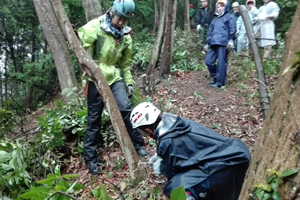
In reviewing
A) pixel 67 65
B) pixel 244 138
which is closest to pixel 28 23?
pixel 67 65

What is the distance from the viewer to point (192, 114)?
18.4 feet

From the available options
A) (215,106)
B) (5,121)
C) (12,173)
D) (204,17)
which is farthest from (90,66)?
(204,17)

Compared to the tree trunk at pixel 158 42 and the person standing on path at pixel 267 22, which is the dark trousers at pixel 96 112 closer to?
the tree trunk at pixel 158 42

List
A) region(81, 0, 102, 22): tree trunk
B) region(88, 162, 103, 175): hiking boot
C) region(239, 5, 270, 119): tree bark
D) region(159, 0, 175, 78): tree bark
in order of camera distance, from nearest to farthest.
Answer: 1. region(239, 5, 270, 119): tree bark
2. region(88, 162, 103, 175): hiking boot
3. region(81, 0, 102, 22): tree trunk
4. region(159, 0, 175, 78): tree bark

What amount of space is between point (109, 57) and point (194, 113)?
2.62 meters

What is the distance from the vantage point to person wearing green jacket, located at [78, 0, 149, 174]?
11.7ft

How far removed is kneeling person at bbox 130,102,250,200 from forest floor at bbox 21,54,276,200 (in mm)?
Answer: 641

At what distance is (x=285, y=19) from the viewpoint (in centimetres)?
1238

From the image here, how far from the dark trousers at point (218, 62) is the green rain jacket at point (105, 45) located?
3223mm

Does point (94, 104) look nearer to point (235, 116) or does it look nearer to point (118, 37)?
point (118, 37)

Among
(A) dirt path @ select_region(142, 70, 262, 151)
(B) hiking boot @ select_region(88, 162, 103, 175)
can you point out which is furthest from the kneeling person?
(A) dirt path @ select_region(142, 70, 262, 151)

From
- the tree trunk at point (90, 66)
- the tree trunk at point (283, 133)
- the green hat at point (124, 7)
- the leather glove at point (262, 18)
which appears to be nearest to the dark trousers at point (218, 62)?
the leather glove at point (262, 18)

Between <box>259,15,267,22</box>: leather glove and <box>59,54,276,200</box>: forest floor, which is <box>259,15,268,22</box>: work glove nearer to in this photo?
<box>259,15,267,22</box>: leather glove

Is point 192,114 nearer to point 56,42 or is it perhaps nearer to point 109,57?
point 109,57
